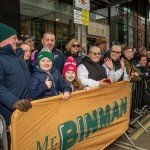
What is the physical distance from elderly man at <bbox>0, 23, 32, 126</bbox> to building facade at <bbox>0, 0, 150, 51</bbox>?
2839 millimetres

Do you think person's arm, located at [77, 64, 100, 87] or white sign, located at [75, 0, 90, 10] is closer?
Answer: person's arm, located at [77, 64, 100, 87]

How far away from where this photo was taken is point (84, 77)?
4.57 meters

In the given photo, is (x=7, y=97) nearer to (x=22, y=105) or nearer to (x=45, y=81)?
(x=22, y=105)

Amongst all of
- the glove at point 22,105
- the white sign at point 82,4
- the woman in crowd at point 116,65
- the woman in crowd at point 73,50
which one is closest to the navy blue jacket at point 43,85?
the glove at point 22,105

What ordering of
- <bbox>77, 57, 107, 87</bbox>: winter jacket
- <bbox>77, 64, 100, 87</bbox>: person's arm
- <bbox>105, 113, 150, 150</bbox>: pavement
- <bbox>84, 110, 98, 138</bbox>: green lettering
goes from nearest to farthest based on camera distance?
<bbox>84, 110, 98, 138</bbox>: green lettering, <bbox>77, 64, 100, 87</bbox>: person's arm, <bbox>77, 57, 107, 87</bbox>: winter jacket, <bbox>105, 113, 150, 150</bbox>: pavement

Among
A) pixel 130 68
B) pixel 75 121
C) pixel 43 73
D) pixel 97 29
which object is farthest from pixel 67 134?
pixel 97 29

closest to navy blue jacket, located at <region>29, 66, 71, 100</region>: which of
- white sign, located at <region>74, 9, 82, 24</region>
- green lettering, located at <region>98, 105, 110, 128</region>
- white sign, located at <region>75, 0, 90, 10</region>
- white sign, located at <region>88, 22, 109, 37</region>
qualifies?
green lettering, located at <region>98, 105, 110, 128</region>

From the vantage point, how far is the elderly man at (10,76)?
2857mm

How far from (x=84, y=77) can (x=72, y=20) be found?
339 inches

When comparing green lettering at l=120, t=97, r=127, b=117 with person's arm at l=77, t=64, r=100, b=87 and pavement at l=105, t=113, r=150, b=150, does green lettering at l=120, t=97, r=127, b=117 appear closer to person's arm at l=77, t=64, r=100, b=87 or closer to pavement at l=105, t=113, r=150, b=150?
pavement at l=105, t=113, r=150, b=150

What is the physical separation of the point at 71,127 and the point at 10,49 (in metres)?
1.33

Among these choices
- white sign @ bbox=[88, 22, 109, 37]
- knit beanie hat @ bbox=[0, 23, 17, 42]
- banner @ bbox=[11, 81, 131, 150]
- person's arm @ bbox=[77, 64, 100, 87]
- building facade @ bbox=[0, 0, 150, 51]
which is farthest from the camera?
white sign @ bbox=[88, 22, 109, 37]

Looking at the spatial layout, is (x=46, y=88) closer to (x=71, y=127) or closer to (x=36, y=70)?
(x=36, y=70)

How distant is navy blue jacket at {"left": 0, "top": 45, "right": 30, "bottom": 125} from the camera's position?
119 inches
